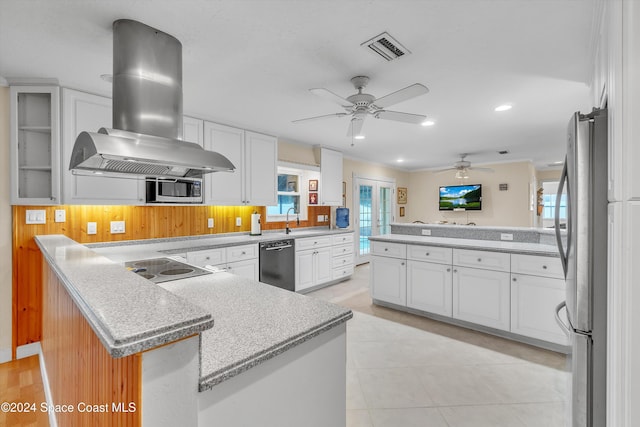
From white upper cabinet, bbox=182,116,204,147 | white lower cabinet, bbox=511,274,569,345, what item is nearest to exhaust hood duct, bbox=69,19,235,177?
white upper cabinet, bbox=182,116,204,147

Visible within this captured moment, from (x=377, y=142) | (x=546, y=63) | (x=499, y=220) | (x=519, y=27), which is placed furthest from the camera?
(x=499, y=220)

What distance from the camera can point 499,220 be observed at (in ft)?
24.1

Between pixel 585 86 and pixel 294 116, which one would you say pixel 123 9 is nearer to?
pixel 294 116

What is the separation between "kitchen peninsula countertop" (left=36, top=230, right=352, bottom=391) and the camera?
25.5 inches

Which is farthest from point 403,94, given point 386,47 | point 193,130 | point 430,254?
point 193,130

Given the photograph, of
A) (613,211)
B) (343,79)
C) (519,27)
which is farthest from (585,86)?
(613,211)

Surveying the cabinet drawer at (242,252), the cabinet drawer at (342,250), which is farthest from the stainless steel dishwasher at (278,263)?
the cabinet drawer at (342,250)

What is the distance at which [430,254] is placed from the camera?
3465 mm

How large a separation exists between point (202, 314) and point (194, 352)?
0.09m

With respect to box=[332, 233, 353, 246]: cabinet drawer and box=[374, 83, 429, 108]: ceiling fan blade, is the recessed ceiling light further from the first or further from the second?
box=[332, 233, 353, 246]: cabinet drawer

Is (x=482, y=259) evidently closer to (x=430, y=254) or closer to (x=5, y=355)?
(x=430, y=254)

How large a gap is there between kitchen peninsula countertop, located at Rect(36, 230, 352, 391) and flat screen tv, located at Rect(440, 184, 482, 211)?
7.31m

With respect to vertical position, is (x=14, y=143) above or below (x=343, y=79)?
below

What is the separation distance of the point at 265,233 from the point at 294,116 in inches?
72.7
